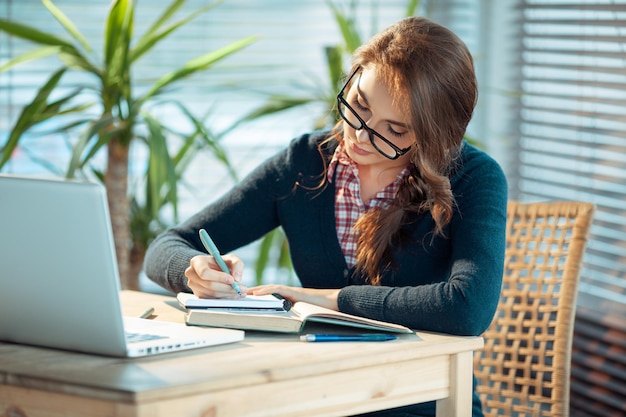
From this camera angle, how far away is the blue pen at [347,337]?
4.88 feet

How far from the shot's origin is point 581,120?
3156 millimetres

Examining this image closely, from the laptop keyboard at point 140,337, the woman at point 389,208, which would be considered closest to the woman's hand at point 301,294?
the woman at point 389,208

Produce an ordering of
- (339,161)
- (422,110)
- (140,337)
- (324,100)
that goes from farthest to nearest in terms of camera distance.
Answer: (324,100) < (339,161) < (422,110) < (140,337)

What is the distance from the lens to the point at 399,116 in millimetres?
1812

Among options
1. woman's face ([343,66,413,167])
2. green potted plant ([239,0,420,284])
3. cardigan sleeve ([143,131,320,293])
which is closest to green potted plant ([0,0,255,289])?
green potted plant ([239,0,420,284])

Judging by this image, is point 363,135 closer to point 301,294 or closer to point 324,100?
point 301,294

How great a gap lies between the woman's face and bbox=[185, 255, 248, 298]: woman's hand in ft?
1.18

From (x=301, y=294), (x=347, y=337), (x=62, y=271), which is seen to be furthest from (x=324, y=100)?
(x=62, y=271)

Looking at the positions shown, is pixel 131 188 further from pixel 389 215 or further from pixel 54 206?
pixel 54 206

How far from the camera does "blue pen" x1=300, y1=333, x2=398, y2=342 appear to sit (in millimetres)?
1486

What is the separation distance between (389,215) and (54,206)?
2.70 feet

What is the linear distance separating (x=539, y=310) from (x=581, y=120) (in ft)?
3.98

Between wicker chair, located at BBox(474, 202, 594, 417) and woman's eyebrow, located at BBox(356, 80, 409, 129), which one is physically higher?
woman's eyebrow, located at BBox(356, 80, 409, 129)

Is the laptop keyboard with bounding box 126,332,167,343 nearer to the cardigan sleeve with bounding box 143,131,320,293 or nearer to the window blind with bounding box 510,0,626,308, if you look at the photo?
the cardigan sleeve with bounding box 143,131,320,293
